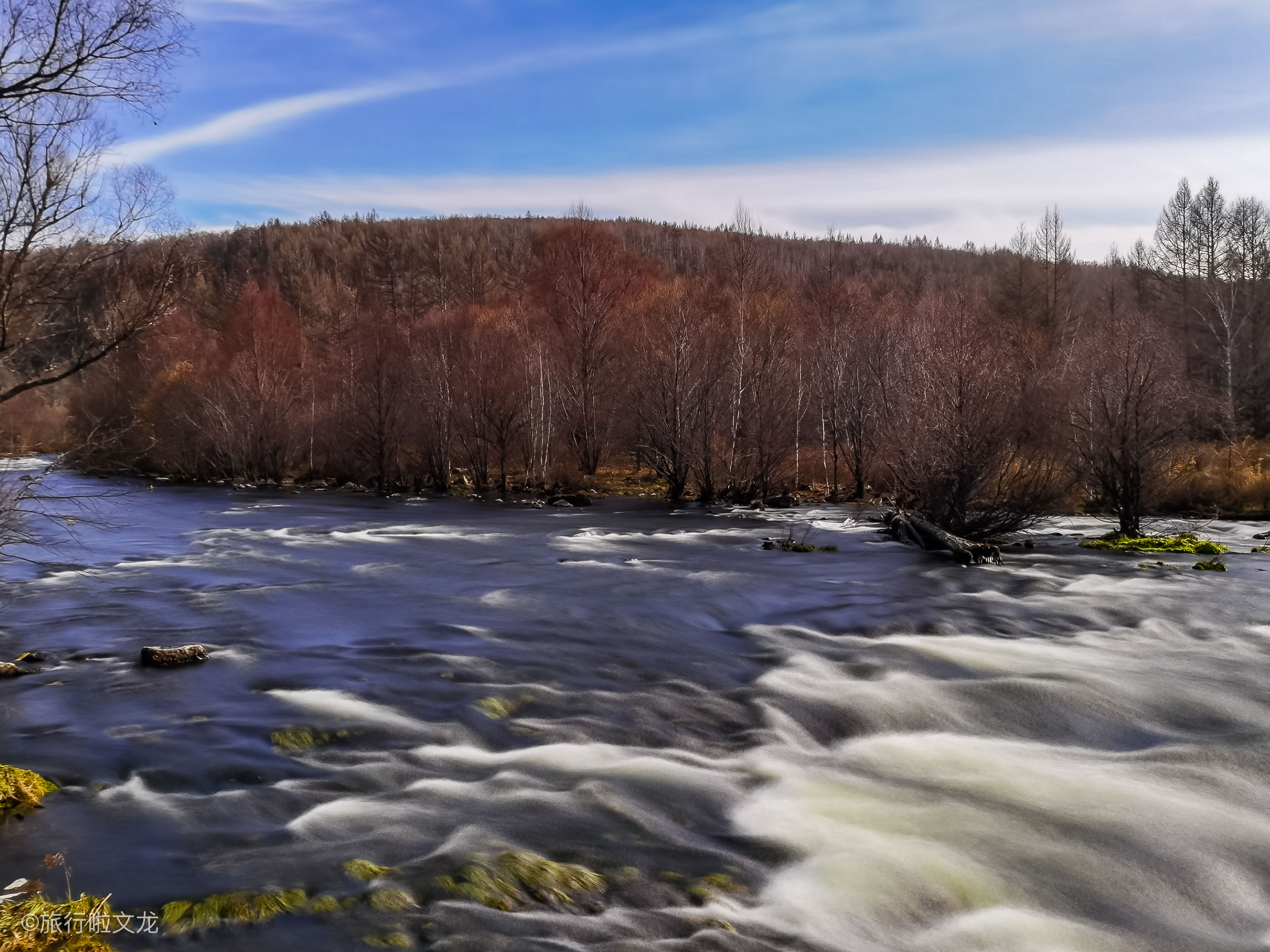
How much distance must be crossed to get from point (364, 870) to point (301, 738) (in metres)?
2.97

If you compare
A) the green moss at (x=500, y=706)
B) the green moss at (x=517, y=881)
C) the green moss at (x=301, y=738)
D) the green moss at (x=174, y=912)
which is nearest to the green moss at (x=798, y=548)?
the green moss at (x=500, y=706)

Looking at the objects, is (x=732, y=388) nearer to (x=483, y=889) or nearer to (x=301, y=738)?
(x=301, y=738)

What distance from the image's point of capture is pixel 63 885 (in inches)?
231

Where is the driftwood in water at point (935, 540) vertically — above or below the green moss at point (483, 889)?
above

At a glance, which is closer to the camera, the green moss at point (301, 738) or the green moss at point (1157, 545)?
the green moss at point (301, 738)

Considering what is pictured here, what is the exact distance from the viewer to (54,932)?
491 cm

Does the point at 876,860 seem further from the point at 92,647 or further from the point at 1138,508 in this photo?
the point at 1138,508

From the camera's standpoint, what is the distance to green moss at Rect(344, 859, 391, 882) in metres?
6.04

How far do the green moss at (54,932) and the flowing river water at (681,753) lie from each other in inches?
9.2

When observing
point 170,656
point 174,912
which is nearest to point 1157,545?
point 170,656

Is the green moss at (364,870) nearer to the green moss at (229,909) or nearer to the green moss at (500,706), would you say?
the green moss at (229,909)

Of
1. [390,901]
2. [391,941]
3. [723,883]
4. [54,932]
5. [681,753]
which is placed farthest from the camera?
[681,753]

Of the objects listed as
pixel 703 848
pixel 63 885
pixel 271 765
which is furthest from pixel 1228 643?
pixel 63 885

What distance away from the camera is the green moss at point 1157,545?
19953mm
